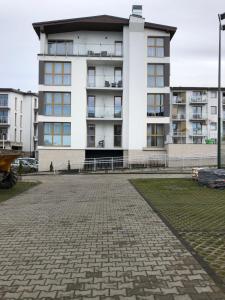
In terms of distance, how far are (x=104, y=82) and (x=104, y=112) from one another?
2.97 metres

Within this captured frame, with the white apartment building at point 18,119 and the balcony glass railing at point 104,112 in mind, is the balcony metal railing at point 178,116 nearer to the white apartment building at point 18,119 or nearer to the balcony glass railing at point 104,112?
the white apartment building at point 18,119

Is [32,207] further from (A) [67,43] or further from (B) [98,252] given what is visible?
(A) [67,43]

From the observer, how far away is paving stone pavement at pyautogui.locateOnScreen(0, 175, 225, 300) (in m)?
4.95

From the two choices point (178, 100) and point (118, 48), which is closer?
point (118, 48)

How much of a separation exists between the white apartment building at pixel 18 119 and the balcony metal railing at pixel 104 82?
32.1 metres

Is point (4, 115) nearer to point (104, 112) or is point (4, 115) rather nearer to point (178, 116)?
point (178, 116)

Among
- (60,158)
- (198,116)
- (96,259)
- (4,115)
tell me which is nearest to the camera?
(96,259)

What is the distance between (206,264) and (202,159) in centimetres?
3400

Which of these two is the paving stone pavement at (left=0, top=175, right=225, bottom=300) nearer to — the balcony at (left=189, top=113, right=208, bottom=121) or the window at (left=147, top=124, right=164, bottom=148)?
the window at (left=147, top=124, right=164, bottom=148)

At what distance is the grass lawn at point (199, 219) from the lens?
22.2ft

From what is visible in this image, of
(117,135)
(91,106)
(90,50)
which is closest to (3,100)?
(90,50)

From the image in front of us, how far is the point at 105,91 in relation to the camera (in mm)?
40875

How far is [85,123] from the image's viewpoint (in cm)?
3997

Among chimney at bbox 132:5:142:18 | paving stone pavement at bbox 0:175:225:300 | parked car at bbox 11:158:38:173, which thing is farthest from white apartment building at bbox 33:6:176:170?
paving stone pavement at bbox 0:175:225:300
